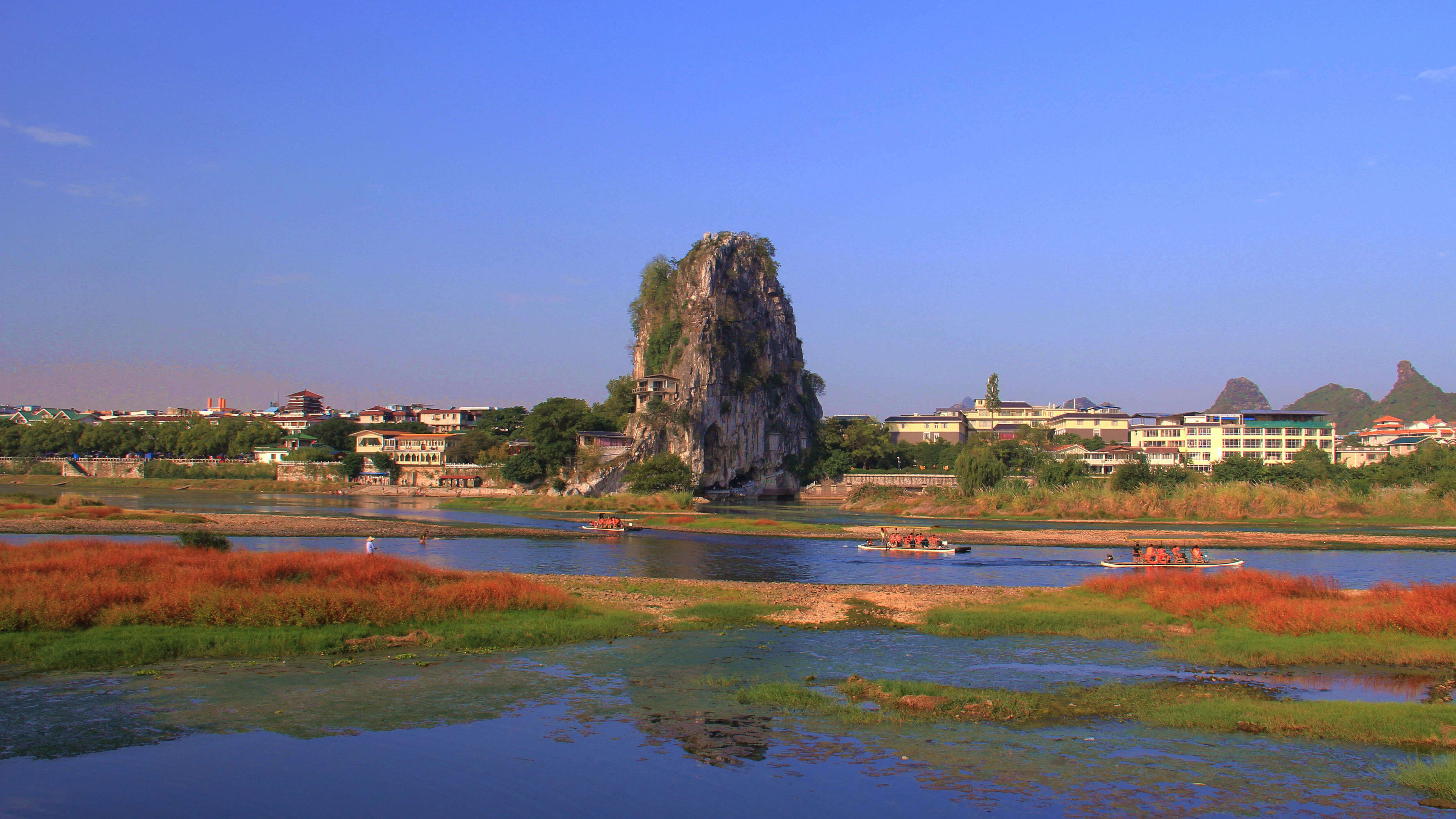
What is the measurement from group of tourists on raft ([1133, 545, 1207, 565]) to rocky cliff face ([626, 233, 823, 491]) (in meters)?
78.7

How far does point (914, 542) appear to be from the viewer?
50219 millimetres

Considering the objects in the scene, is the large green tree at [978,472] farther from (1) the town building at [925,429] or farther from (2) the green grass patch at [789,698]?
(2) the green grass patch at [789,698]

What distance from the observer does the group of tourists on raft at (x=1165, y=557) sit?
137ft

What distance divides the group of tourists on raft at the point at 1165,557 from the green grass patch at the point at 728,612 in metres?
21.1

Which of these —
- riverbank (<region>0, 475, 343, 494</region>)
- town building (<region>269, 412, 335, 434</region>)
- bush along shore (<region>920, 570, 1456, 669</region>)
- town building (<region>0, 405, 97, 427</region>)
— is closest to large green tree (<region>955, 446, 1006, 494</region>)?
bush along shore (<region>920, 570, 1456, 669</region>)

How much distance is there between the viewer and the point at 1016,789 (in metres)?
13.0

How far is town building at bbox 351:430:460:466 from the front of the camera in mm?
124812

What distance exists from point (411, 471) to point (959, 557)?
9250 centimetres

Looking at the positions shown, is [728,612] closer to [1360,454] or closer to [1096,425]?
[1360,454]

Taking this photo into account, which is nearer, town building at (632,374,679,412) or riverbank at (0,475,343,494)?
riverbank at (0,475,343,494)

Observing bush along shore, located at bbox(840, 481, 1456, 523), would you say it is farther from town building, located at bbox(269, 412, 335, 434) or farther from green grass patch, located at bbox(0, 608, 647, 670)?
town building, located at bbox(269, 412, 335, 434)

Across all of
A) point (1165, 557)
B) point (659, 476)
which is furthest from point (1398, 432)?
point (1165, 557)

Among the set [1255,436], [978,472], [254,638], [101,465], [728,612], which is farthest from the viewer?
[101,465]

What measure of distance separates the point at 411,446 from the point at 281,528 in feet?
230
